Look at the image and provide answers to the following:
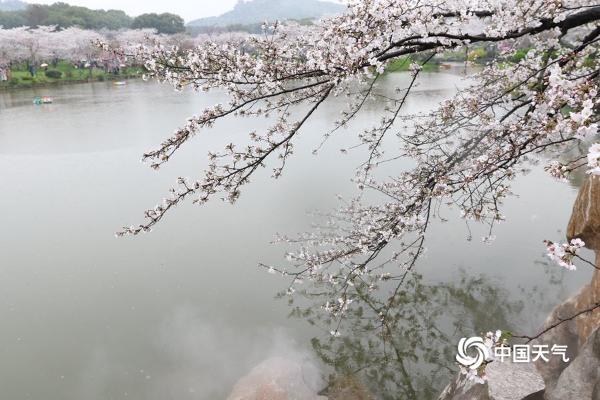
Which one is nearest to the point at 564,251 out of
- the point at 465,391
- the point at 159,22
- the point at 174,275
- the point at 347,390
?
the point at 465,391

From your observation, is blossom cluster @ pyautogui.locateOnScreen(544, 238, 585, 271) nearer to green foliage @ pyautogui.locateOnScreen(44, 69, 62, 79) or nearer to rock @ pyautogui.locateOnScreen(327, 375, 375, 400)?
rock @ pyautogui.locateOnScreen(327, 375, 375, 400)

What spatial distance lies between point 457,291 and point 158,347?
535cm

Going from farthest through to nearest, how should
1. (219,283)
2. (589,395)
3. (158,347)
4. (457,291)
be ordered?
(219,283), (457,291), (158,347), (589,395)

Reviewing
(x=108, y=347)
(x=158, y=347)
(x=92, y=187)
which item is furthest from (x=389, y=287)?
(x=92, y=187)

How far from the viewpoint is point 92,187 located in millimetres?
13719

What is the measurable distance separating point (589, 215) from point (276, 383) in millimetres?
4461

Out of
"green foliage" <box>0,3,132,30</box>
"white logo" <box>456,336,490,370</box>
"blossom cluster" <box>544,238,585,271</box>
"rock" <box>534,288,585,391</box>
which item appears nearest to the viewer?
"blossom cluster" <box>544,238,585,271</box>

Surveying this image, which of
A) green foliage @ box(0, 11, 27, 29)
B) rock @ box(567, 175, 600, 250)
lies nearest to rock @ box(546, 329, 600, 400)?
rock @ box(567, 175, 600, 250)

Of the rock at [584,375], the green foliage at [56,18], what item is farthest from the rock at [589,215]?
the green foliage at [56,18]

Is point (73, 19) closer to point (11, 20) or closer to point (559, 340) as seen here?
point (11, 20)

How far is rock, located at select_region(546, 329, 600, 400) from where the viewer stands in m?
3.64

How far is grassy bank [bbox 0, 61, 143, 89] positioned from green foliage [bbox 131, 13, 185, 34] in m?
31.8

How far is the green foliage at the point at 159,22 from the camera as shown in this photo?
278ft

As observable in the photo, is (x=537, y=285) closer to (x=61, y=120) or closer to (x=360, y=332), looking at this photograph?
(x=360, y=332)
